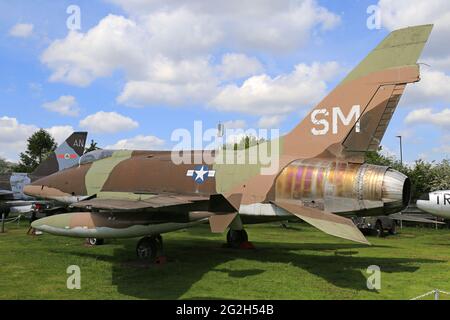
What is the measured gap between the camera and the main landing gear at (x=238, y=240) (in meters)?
14.3

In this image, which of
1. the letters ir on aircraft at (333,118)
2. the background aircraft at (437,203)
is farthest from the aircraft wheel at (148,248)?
the background aircraft at (437,203)

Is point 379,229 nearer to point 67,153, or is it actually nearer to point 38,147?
point 67,153

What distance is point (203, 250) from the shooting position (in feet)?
45.5

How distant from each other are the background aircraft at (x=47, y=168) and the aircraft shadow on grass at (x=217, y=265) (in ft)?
46.1

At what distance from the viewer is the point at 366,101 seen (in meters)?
10.4

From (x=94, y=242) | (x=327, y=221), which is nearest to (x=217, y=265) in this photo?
(x=327, y=221)

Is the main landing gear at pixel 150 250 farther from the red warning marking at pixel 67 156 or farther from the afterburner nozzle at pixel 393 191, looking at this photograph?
the red warning marking at pixel 67 156

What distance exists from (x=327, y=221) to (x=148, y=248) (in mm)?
5044

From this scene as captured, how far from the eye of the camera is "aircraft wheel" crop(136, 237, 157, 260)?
11.4 metres

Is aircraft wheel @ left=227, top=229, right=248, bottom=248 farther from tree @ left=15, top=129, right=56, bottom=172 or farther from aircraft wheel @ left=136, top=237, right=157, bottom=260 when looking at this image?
tree @ left=15, top=129, right=56, bottom=172

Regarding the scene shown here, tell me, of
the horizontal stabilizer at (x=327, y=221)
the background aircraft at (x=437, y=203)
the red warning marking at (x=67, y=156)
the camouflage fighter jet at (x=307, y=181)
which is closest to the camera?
the horizontal stabilizer at (x=327, y=221)
